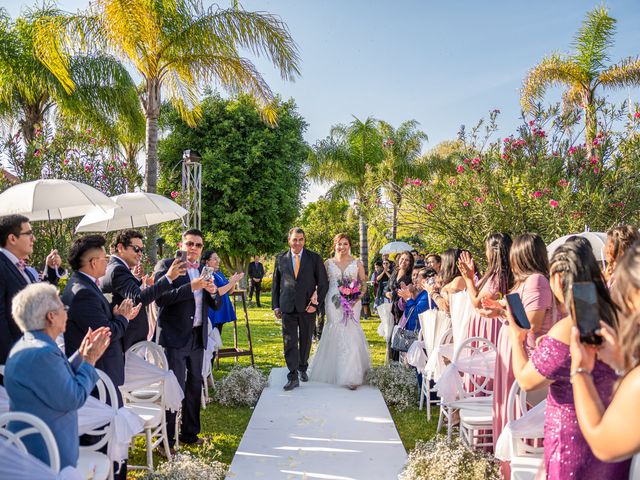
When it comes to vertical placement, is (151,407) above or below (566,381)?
below

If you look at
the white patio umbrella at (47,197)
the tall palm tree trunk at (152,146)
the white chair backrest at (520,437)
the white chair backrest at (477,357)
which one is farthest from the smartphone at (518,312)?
the tall palm tree trunk at (152,146)

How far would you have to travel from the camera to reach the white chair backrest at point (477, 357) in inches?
197

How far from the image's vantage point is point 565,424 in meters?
2.51

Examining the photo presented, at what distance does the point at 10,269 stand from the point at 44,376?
1697 millimetres

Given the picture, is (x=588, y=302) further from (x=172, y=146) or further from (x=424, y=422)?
(x=172, y=146)

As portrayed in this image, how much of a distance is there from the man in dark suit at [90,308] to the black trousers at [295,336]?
4.08 meters

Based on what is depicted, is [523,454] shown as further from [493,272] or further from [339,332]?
[339,332]

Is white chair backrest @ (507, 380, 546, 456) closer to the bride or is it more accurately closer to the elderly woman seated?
the elderly woman seated

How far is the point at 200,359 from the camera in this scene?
5.75 metres

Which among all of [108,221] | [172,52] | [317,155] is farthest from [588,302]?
[317,155]

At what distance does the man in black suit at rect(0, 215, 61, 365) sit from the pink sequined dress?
3.74 metres

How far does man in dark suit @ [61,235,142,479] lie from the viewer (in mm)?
3922

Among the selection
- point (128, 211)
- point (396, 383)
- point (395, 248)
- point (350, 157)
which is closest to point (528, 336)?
point (396, 383)

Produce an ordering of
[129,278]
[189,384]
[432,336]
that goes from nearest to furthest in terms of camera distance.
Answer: [129,278], [189,384], [432,336]
